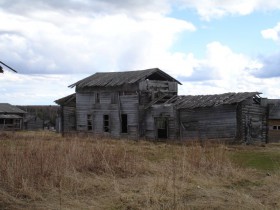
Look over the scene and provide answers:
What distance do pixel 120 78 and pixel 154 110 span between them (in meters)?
4.51

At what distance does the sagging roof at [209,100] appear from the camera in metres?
28.0

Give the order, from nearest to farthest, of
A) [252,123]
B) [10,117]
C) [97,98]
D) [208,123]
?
[208,123], [252,123], [97,98], [10,117]

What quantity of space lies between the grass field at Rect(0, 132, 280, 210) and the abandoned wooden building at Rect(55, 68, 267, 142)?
15.4 meters

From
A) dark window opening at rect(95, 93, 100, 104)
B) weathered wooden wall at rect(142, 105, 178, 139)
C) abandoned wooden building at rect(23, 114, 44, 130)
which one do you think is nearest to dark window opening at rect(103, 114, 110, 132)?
dark window opening at rect(95, 93, 100, 104)

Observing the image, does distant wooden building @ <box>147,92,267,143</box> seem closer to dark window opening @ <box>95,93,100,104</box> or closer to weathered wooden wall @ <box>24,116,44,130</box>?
dark window opening @ <box>95,93,100,104</box>

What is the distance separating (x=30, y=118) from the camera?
250ft

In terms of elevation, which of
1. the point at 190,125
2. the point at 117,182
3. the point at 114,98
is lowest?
the point at 117,182

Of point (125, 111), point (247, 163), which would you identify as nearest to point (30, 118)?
point (125, 111)

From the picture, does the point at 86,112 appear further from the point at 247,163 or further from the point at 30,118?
the point at 30,118

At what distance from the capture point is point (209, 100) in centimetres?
2919

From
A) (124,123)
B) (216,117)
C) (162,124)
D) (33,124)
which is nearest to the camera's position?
(216,117)

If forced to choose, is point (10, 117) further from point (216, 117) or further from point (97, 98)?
point (216, 117)

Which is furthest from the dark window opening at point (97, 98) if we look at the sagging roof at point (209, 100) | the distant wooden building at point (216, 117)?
the sagging roof at point (209, 100)

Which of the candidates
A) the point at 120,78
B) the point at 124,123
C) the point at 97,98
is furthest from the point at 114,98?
the point at 124,123
